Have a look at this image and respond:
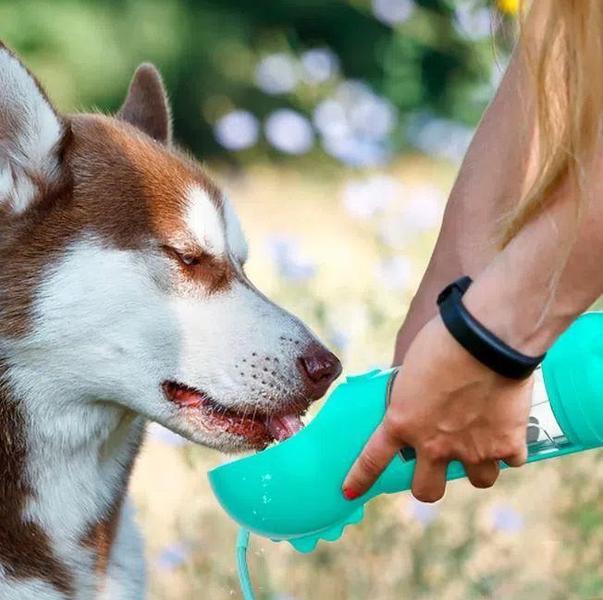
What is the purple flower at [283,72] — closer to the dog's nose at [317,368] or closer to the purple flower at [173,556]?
the purple flower at [173,556]

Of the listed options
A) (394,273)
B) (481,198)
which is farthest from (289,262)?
(481,198)

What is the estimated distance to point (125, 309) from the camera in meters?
2.87

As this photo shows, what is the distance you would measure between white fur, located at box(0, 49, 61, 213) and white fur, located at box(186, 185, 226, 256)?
0.27 metres

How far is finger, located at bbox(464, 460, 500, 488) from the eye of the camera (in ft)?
7.46

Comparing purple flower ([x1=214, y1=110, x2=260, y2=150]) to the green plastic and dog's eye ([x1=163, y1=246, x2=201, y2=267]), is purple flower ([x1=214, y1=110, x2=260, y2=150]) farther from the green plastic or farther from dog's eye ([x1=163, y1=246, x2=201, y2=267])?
the green plastic

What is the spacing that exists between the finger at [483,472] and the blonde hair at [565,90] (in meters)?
0.35

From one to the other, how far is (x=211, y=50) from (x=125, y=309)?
6155mm

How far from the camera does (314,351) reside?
293 centimetres

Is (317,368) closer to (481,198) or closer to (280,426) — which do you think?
(280,426)

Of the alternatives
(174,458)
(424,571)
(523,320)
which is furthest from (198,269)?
(174,458)

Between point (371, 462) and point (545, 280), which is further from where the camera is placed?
point (371, 462)

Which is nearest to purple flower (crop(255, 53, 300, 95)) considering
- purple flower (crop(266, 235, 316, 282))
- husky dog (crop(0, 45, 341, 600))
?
purple flower (crop(266, 235, 316, 282))

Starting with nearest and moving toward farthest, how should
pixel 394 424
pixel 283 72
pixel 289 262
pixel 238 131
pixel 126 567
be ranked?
pixel 394 424 → pixel 126 567 → pixel 289 262 → pixel 238 131 → pixel 283 72

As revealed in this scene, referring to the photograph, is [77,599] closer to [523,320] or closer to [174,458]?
[523,320]
